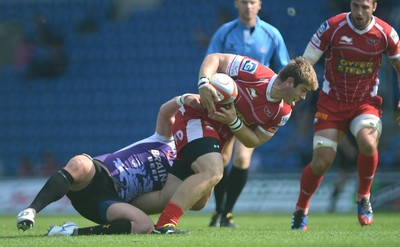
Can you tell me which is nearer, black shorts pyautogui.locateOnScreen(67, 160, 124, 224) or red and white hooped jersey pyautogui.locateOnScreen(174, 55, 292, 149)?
black shorts pyautogui.locateOnScreen(67, 160, 124, 224)

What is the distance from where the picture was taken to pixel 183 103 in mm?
6926

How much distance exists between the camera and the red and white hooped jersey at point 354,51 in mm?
7867

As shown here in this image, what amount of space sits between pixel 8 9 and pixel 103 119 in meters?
4.95

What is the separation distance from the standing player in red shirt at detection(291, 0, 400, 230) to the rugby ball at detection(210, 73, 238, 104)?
1591 millimetres

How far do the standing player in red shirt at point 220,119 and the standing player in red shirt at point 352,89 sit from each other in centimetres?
132

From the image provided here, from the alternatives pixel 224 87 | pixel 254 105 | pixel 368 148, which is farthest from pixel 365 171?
pixel 224 87

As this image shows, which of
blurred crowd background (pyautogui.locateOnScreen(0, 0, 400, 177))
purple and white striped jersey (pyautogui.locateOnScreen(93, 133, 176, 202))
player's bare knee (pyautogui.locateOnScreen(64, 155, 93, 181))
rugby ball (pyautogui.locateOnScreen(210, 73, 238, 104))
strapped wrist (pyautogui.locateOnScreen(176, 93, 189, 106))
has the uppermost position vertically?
rugby ball (pyautogui.locateOnScreen(210, 73, 238, 104))

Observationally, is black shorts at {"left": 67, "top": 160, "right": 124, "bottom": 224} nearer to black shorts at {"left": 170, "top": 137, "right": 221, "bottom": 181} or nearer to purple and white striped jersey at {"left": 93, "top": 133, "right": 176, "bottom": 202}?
purple and white striped jersey at {"left": 93, "top": 133, "right": 176, "bottom": 202}

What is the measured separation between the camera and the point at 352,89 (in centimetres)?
805

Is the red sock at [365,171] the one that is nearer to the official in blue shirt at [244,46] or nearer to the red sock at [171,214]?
the official in blue shirt at [244,46]

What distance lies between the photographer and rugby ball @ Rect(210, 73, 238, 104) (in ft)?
21.4

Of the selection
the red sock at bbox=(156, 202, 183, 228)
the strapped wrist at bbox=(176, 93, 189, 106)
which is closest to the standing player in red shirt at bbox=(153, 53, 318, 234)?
the red sock at bbox=(156, 202, 183, 228)

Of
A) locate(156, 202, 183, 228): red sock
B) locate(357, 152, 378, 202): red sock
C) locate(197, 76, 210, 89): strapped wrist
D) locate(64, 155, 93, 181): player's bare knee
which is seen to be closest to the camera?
locate(156, 202, 183, 228): red sock

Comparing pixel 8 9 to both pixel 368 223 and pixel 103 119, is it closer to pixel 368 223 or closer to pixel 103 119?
pixel 103 119
